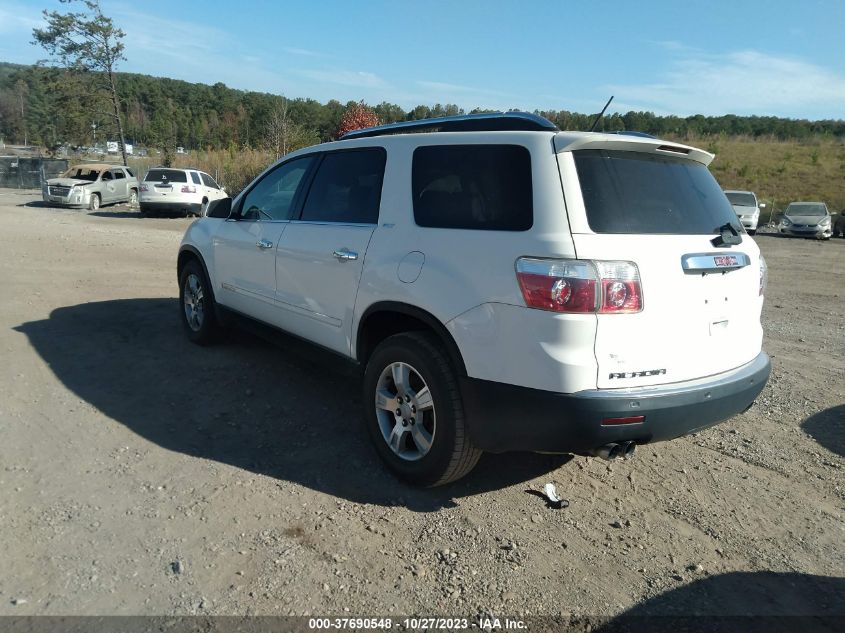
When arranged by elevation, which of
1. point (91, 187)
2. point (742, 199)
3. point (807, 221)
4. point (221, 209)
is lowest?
point (807, 221)

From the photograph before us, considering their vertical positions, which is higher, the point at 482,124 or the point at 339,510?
the point at 482,124

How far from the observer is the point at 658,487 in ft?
12.1

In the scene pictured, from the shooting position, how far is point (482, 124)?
3.52 meters

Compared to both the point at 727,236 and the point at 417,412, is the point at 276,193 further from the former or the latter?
the point at 727,236

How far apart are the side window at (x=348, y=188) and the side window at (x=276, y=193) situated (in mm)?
268

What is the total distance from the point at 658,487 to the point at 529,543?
1.05 metres

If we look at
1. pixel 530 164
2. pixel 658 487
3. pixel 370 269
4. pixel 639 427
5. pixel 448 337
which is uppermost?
pixel 530 164

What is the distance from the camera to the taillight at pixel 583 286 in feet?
9.05

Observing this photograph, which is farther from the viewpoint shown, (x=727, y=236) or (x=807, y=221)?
(x=807, y=221)

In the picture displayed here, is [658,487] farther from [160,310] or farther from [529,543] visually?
[160,310]

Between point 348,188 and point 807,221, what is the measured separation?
2676 cm

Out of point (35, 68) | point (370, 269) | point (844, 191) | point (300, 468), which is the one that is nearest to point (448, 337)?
point (370, 269)

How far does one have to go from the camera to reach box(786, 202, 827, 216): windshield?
25.7 meters

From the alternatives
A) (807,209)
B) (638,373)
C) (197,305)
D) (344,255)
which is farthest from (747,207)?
(638,373)
